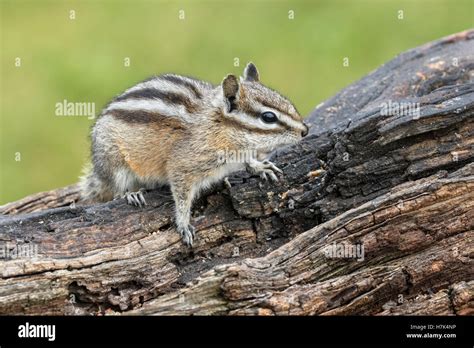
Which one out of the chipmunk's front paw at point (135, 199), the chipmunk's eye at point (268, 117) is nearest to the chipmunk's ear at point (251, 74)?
the chipmunk's eye at point (268, 117)

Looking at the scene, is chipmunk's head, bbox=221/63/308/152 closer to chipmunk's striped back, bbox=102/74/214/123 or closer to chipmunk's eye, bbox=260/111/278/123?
chipmunk's eye, bbox=260/111/278/123

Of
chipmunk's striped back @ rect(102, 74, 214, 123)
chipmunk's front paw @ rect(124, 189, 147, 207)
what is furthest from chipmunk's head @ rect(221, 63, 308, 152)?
chipmunk's front paw @ rect(124, 189, 147, 207)

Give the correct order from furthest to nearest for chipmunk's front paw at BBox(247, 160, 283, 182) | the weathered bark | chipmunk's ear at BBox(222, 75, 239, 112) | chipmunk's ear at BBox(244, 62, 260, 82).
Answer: chipmunk's ear at BBox(244, 62, 260, 82), chipmunk's ear at BBox(222, 75, 239, 112), chipmunk's front paw at BBox(247, 160, 283, 182), the weathered bark

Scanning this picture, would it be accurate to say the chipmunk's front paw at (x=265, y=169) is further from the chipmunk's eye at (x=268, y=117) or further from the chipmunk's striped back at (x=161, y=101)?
the chipmunk's striped back at (x=161, y=101)

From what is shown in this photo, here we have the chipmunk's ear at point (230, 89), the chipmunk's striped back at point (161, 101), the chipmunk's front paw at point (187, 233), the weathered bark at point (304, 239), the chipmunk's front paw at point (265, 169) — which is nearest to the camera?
the weathered bark at point (304, 239)

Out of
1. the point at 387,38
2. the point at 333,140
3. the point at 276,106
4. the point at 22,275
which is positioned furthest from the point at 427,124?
the point at 387,38

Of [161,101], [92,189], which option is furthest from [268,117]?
[92,189]
